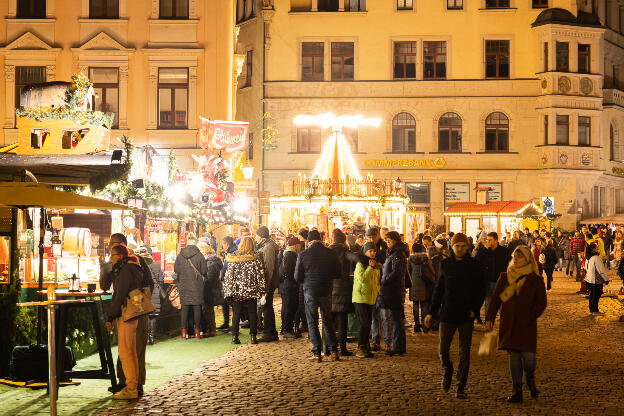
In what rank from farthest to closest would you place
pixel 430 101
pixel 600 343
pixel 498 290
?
pixel 430 101 < pixel 600 343 < pixel 498 290

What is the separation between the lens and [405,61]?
160 ft

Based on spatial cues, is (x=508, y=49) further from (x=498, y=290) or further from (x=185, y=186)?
(x=498, y=290)

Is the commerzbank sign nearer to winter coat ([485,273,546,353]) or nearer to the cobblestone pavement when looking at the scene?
the cobblestone pavement

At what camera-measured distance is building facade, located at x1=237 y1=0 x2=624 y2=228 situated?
47938 millimetres

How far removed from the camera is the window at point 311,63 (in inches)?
1923

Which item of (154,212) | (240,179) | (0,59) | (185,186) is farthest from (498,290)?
(0,59)

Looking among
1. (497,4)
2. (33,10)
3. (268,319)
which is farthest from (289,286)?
(497,4)

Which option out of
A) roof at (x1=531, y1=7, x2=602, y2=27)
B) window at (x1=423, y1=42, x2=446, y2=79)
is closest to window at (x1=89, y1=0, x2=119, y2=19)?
window at (x1=423, y1=42, x2=446, y2=79)

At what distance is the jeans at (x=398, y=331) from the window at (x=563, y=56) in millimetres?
37248

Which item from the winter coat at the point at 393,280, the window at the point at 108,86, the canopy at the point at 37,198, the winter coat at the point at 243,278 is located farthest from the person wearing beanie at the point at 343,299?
the window at the point at 108,86

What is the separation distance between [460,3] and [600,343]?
3585cm

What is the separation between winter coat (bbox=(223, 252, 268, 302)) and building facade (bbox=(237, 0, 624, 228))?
3240 cm

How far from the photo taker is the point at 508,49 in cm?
4881

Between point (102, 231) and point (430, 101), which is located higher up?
point (430, 101)
